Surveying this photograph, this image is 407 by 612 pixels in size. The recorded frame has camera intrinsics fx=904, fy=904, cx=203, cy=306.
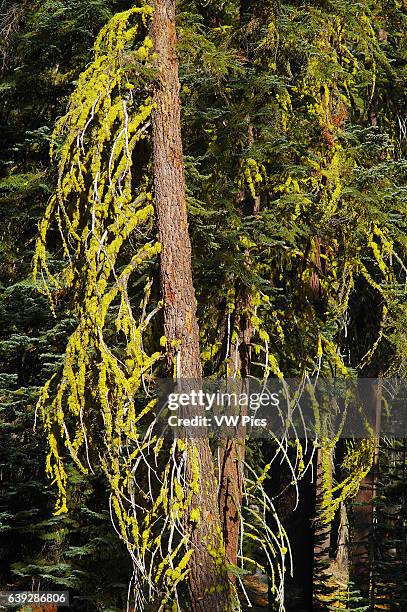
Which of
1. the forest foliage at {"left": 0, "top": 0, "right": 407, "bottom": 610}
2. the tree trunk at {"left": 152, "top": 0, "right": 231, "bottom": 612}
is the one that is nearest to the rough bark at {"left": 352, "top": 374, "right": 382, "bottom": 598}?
the forest foliage at {"left": 0, "top": 0, "right": 407, "bottom": 610}

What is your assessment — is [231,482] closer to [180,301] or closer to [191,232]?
[180,301]

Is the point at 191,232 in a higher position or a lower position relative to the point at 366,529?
higher

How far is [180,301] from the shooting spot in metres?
5.81

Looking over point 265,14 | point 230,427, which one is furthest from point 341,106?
point 230,427

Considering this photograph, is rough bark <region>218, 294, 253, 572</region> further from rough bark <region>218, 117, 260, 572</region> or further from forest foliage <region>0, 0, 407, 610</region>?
forest foliage <region>0, 0, 407, 610</region>

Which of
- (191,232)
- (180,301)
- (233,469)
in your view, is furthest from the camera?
(191,232)

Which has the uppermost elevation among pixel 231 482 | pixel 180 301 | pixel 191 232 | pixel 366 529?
pixel 191 232

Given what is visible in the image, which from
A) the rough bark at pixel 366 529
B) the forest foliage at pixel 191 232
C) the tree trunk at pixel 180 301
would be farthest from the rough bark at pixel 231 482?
the rough bark at pixel 366 529

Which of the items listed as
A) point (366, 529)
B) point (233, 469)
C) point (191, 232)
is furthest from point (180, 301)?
point (366, 529)

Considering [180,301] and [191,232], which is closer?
[180,301]

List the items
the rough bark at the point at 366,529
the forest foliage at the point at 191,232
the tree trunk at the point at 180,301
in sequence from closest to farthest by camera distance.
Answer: the forest foliage at the point at 191,232, the tree trunk at the point at 180,301, the rough bark at the point at 366,529

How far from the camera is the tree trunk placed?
5664 millimetres

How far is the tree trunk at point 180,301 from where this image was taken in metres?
5.66

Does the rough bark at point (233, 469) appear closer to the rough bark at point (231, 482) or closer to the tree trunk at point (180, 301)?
the rough bark at point (231, 482)
